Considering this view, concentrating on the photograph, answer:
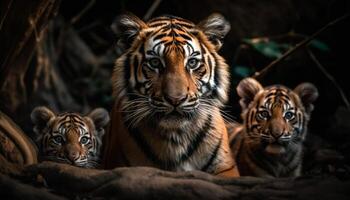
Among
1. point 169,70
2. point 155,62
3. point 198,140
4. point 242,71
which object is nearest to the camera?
point 169,70

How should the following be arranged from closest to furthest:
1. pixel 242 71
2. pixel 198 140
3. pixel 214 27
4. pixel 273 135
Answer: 1. pixel 198 140
2. pixel 214 27
3. pixel 273 135
4. pixel 242 71

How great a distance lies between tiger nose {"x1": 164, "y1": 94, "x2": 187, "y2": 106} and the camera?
4.11 m

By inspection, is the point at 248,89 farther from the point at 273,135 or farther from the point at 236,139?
the point at 273,135

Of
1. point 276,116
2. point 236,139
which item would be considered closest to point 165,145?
point 276,116

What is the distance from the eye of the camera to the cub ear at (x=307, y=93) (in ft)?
19.0

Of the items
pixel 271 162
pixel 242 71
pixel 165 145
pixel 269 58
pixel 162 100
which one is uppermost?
pixel 269 58

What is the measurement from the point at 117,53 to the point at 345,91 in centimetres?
309

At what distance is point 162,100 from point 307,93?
6.67 feet

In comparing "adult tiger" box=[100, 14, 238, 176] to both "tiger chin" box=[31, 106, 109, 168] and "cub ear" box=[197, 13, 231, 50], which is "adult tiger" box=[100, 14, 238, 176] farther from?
"tiger chin" box=[31, 106, 109, 168]

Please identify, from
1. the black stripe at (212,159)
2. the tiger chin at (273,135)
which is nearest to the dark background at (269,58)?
the tiger chin at (273,135)

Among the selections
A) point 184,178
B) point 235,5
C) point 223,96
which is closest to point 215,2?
point 235,5

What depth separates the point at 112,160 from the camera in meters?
4.68

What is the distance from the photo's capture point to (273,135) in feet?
17.4

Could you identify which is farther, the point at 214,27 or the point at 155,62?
the point at 214,27
